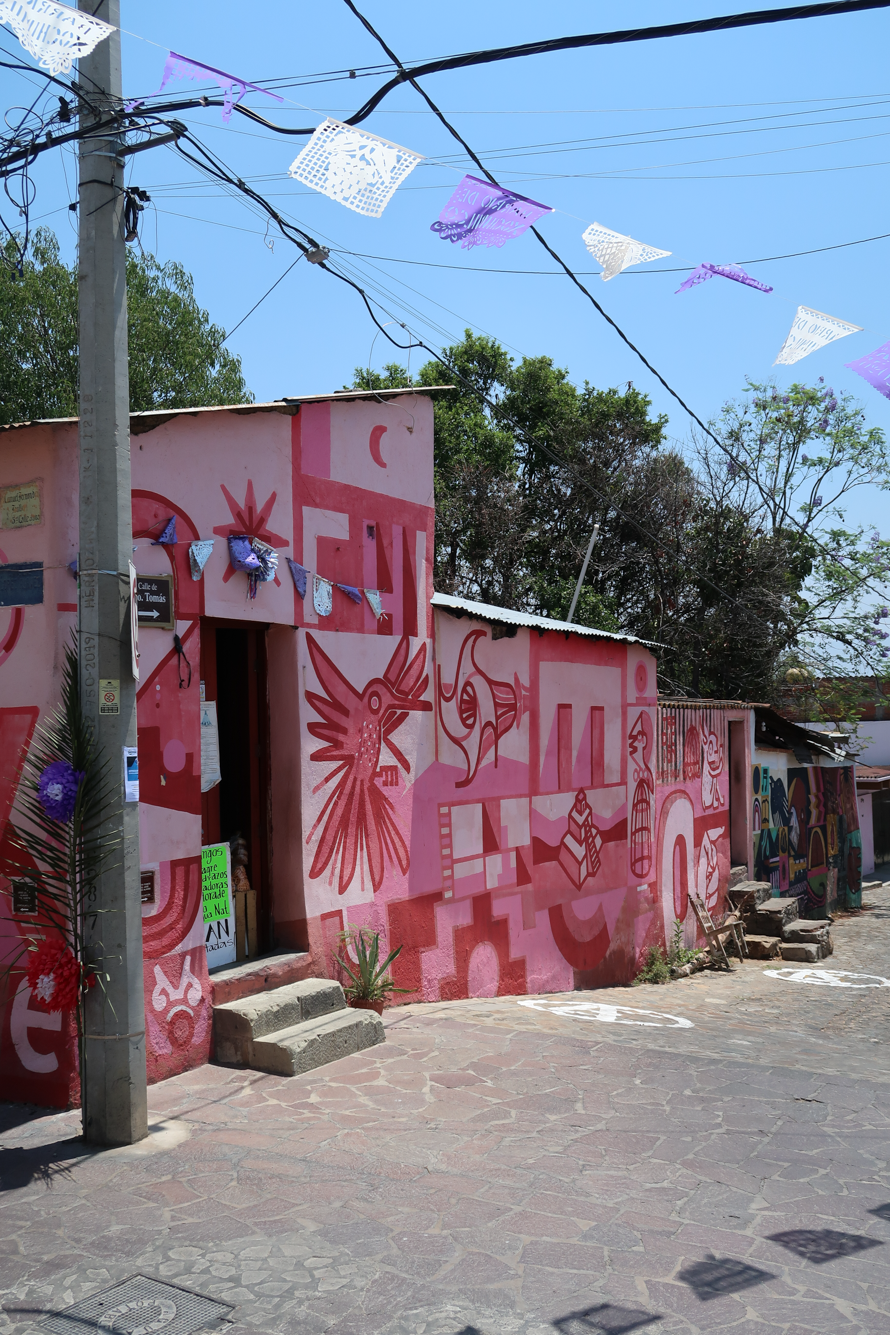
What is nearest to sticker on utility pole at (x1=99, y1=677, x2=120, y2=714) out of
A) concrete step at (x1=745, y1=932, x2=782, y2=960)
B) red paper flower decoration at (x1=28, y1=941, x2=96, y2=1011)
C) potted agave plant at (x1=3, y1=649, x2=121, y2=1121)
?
potted agave plant at (x1=3, y1=649, x2=121, y2=1121)

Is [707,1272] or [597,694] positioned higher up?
[597,694]

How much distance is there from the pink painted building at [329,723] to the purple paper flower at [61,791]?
0.71 m

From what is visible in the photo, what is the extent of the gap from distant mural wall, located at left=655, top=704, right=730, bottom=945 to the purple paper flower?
9.08m

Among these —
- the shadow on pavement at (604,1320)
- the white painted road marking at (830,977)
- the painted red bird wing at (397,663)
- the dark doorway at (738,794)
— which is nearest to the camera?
the shadow on pavement at (604,1320)

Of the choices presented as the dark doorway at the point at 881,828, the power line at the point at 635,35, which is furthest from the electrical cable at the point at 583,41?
the dark doorway at the point at 881,828

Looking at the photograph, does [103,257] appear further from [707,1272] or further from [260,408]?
[707,1272]

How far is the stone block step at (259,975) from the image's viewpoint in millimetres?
6250

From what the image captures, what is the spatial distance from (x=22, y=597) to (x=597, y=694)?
6.83m

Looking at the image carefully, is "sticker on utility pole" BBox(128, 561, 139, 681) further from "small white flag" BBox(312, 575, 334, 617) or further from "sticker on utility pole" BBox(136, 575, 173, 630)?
"small white flag" BBox(312, 575, 334, 617)

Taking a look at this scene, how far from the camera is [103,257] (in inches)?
195

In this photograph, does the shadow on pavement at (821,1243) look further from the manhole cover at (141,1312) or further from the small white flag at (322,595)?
the small white flag at (322,595)

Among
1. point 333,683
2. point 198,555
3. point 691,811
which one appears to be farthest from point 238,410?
point 691,811

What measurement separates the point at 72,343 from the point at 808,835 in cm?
1594

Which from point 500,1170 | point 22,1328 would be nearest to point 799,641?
point 500,1170
